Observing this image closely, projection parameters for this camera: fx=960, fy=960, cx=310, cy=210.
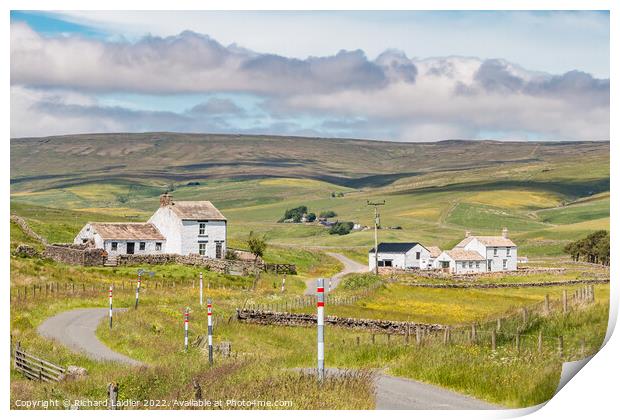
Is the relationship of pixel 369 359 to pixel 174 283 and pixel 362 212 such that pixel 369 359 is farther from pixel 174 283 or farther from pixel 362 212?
pixel 362 212

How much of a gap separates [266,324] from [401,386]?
20.9 meters

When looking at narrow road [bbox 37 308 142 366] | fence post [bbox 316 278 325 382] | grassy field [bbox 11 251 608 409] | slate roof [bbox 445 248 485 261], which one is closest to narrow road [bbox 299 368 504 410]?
Answer: grassy field [bbox 11 251 608 409]

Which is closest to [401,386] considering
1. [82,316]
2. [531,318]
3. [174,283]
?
[531,318]

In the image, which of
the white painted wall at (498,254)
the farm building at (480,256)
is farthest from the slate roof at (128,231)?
the white painted wall at (498,254)

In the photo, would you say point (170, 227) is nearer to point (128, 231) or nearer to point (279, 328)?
point (128, 231)

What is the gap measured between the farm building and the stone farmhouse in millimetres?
28800

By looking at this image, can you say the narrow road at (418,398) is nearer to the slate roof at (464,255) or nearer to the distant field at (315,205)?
the distant field at (315,205)

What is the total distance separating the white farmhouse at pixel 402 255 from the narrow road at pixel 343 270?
2.28 m

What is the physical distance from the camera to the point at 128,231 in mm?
61469

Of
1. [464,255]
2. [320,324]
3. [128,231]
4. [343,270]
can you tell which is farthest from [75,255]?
[320,324]

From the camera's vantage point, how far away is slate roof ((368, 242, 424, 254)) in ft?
278

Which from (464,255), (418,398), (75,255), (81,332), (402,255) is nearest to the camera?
(418,398)

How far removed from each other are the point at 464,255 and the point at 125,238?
37.5 m

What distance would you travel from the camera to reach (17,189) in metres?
92.2
